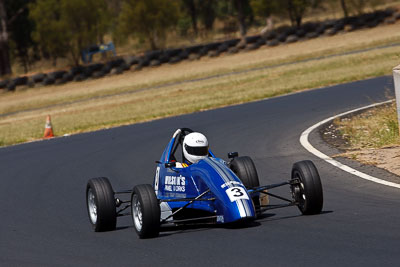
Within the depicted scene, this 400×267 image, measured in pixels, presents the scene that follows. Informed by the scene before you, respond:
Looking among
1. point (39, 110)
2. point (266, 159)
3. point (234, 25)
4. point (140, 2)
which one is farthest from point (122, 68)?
point (266, 159)

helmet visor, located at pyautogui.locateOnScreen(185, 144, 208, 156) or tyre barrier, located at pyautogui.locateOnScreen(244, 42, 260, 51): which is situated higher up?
helmet visor, located at pyautogui.locateOnScreen(185, 144, 208, 156)

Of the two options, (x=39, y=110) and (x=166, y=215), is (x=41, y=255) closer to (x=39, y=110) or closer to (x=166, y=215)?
(x=166, y=215)

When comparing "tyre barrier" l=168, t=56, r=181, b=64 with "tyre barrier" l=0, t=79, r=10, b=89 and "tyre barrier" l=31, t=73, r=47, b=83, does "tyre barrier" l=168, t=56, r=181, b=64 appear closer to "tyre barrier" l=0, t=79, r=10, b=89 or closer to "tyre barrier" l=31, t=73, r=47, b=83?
"tyre barrier" l=31, t=73, r=47, b=83

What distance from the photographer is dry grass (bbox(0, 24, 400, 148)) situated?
26.2 m

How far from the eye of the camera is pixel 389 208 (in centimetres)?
818

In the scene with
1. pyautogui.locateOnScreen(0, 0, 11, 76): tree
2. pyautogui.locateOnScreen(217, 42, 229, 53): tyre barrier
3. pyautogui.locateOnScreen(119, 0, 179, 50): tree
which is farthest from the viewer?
pyautogui.locateOnScreen(119, 0, 179, 50): tree

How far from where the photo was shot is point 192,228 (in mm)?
8523

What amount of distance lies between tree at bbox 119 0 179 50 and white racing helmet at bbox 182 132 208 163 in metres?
47.0

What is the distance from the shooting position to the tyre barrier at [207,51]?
1893 inches

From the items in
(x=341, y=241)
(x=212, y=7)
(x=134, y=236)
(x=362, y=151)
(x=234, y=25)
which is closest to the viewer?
(x=341, y=241)

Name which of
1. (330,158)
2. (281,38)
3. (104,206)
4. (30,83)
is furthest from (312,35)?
(104,206)

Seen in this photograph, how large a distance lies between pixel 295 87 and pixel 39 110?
14.4 metres

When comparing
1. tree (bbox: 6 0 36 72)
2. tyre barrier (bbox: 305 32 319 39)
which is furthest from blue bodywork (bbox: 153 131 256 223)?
tree (bbox: 6 0 36 72)

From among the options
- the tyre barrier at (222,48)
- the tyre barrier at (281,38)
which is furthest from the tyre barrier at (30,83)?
the tyre barrier at (281,38)
